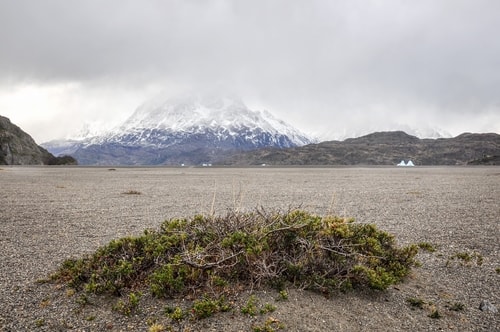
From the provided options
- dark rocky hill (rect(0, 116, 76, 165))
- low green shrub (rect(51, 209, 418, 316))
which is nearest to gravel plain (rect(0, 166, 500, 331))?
low green shrub (rect(51, 209, 418, 316))

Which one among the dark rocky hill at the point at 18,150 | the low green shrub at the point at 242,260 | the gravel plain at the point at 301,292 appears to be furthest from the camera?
the dark rocky hill at the point at 18,150

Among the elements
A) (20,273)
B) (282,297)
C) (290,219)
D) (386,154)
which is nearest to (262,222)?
(290,219)

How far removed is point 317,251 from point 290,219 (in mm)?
860

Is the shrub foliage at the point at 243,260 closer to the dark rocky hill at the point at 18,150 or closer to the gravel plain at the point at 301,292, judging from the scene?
the gravel plain at the point at 301,292

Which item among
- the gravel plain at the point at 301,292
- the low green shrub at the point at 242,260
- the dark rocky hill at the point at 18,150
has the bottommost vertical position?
the gravel plain at the point at 301,292

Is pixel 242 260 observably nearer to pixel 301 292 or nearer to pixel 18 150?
pixel 301 292

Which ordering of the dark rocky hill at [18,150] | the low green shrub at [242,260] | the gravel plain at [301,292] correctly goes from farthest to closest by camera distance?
the dark rocky hill at [18,150], the low green shrub at [242,260], the gravel plain at [301,292]

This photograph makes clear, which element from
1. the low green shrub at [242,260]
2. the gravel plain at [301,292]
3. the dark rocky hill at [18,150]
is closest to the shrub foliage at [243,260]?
the low green shrub at [242,260]

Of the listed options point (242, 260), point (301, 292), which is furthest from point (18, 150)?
point (301, 292)

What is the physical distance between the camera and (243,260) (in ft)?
→ 17.8

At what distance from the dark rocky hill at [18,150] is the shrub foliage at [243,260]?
126 m

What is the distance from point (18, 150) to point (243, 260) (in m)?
136

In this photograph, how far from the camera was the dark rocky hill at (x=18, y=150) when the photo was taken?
112 meters

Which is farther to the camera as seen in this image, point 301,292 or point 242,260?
point 242,260
